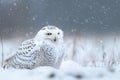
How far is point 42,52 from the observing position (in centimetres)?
275

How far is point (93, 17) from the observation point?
8.55m

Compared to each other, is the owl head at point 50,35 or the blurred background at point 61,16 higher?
the blurred background at point 61,16

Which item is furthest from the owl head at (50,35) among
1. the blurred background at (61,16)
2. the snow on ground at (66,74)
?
the blurred background at (61,16)

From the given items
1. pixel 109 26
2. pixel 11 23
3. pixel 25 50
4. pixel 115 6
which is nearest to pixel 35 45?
pixel 25 50

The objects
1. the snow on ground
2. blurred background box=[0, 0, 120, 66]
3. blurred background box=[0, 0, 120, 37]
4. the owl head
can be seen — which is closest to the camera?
the snow on ground

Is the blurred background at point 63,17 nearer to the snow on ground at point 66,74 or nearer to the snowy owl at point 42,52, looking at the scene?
the snowy owl at point 42,52

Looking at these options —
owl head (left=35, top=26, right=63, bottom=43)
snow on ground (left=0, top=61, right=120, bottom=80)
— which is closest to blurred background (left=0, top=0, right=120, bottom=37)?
owl head (left=35, top=26, right=63, bottom=43)

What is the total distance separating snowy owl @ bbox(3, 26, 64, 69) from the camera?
272 centimetres

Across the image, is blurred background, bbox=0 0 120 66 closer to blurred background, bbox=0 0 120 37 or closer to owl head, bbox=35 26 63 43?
blurred background, bbox=0 0 120 37

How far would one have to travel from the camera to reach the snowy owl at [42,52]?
8.92ft

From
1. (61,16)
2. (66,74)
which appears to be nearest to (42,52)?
(66,74)

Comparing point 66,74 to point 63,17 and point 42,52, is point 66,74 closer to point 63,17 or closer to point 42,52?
point 42,52

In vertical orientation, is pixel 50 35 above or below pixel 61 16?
below

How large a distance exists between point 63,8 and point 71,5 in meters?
0.23
